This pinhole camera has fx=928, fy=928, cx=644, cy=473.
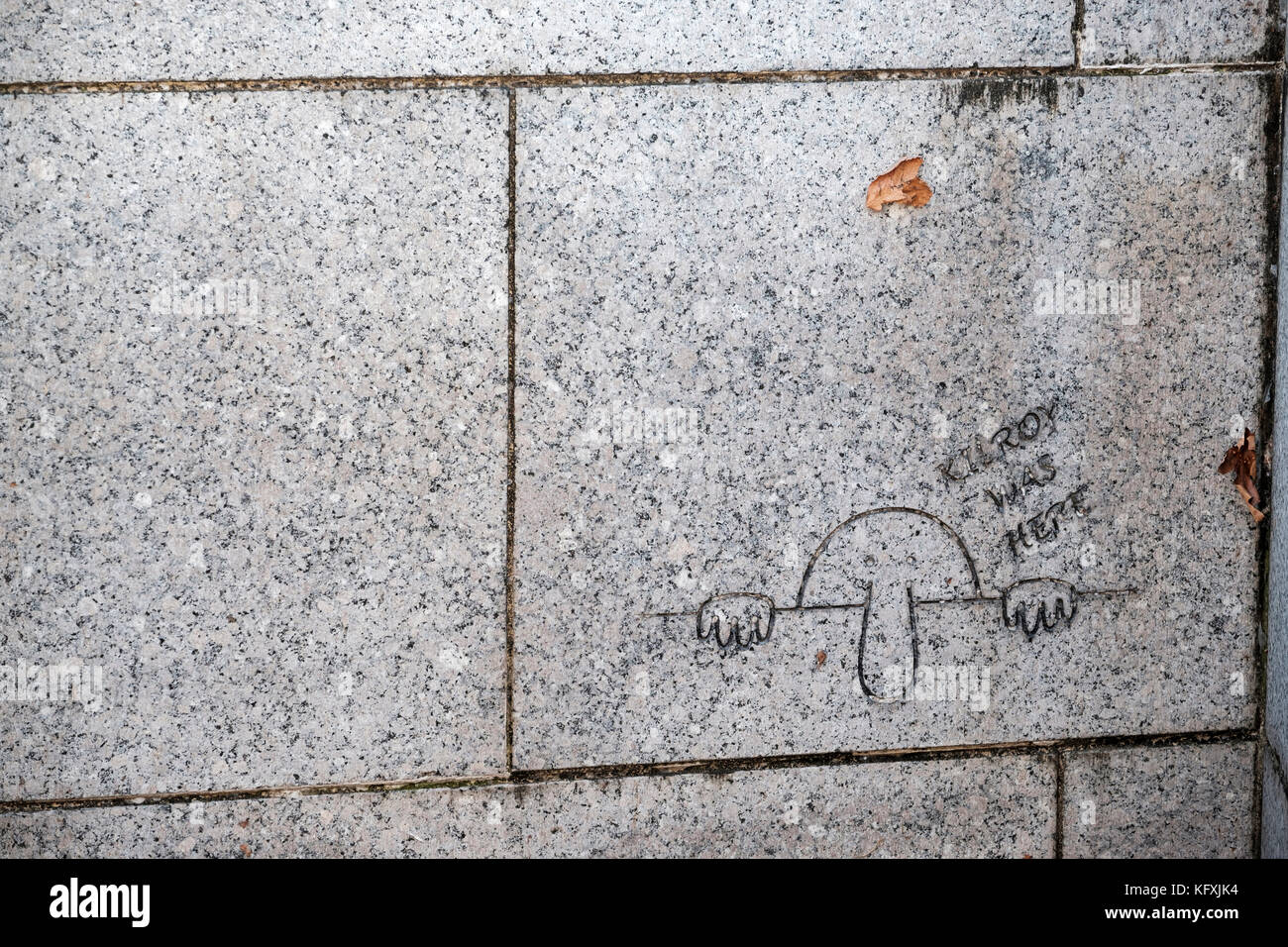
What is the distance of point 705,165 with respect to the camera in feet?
8.97

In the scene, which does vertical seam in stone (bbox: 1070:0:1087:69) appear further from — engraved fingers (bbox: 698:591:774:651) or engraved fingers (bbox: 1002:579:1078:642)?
engraved fingers (bbox: 698:591:774:651)

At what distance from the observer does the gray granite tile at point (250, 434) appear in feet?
8.66

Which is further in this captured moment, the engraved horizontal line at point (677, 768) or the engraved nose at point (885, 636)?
the engraved nose at point (885, 636)

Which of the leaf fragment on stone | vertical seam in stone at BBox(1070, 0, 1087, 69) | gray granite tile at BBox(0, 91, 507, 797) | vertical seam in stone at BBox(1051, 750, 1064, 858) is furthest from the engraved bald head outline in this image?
vertical seam in stone at BBox(1070, 0, 1087, 69)

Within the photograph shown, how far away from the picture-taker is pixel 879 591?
Answer: 2.87m

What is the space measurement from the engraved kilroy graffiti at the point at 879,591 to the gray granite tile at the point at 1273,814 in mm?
947

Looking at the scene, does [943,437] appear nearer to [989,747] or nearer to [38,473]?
[989,747]

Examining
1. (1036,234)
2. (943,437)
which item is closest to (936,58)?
(1036,234)

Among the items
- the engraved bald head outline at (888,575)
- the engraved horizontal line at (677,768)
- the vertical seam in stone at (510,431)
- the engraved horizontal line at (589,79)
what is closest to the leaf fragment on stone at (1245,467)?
the engraved horizontal line at (677,768)

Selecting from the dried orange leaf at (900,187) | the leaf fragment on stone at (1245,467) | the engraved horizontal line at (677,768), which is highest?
the dried orange leaf at (900,187)

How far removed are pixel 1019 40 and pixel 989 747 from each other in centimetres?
218

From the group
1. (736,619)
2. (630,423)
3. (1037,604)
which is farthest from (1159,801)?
(630,423)

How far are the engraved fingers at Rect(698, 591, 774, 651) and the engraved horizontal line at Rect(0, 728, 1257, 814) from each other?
1.24 feet

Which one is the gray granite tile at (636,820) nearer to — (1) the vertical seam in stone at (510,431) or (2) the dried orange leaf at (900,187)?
(1) the vertical seam in stone at (510,431)
